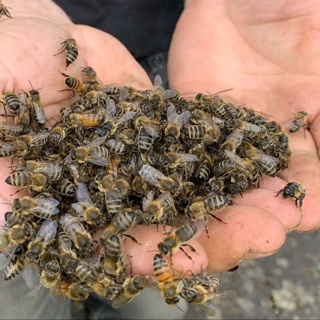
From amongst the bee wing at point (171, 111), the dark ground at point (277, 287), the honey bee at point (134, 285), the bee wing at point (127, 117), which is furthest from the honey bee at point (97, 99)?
the dark ground at point (277, 287)

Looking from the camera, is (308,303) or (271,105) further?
(308,303)

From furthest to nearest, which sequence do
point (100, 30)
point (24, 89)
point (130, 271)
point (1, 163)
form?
point (100, 30) → point (24, 89) → point (1, 163) → point (130, 271)

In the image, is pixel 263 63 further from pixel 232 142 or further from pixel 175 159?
pixel 175 159

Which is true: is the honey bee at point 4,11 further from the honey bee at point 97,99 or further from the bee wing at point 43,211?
the bee wing at point 43,211

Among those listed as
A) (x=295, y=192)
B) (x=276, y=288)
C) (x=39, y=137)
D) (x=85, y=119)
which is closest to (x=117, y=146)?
(x=85, y=119)

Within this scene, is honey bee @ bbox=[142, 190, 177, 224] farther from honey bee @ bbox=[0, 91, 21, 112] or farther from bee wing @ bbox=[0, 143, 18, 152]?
honey bee @ bbox=[0, 91, 21, 112]

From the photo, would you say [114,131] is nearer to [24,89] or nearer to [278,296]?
[24,89]

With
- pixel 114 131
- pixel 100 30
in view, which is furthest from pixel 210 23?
pixel 114 131
